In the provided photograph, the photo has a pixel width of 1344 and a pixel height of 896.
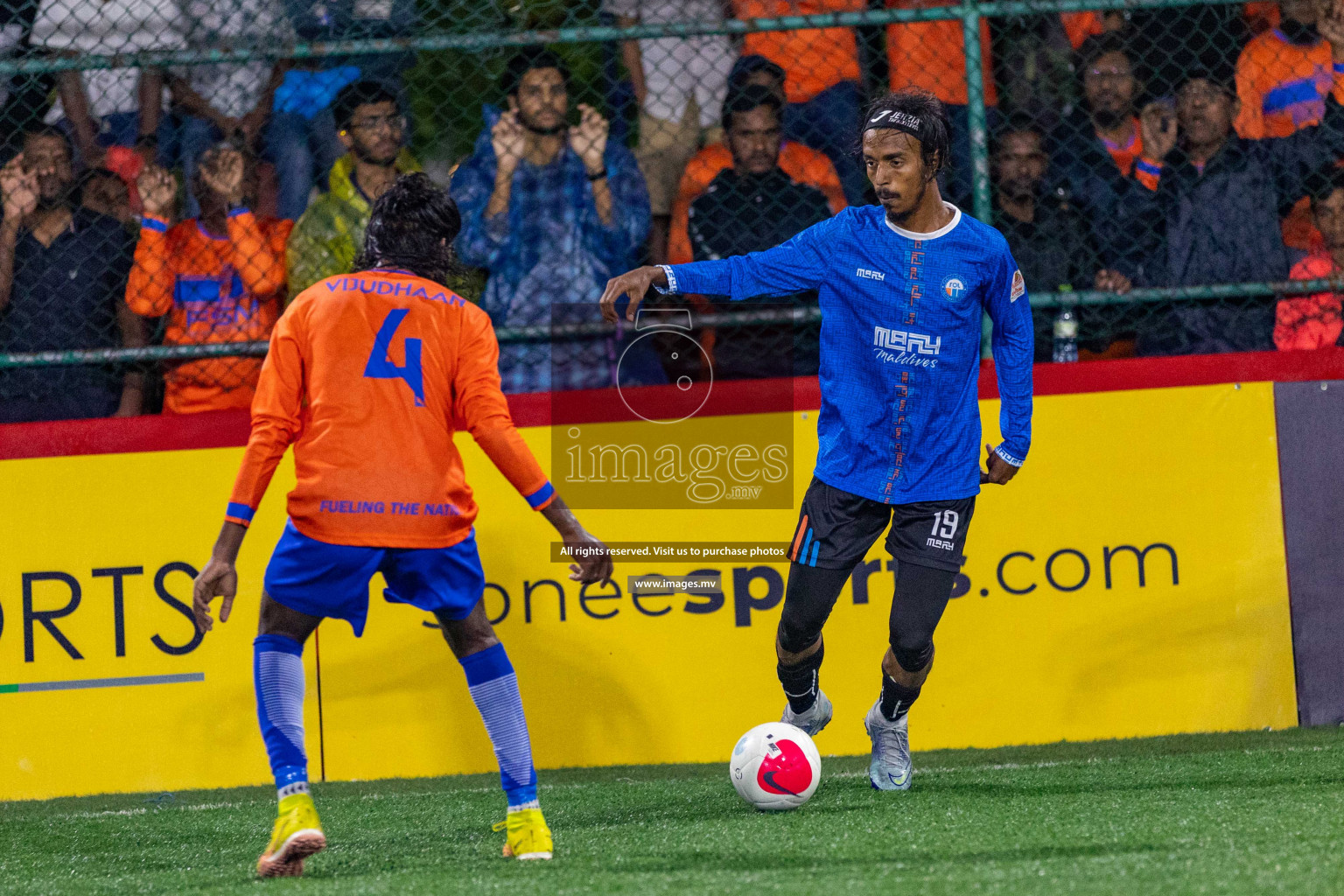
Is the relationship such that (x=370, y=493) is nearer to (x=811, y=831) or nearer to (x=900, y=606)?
(x=811, y=831)

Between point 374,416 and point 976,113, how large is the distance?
3322mm

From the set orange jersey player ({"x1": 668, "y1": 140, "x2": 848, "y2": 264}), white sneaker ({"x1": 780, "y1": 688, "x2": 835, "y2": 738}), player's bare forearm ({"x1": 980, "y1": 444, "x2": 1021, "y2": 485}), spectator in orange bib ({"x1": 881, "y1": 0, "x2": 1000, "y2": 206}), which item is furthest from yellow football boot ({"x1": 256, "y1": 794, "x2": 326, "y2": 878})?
spectator in orange bib ({"x1": 881, "y1": 0, "x2": 1000, "y2": 206})

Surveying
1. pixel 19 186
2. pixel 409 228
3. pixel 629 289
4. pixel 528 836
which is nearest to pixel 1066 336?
pixel 629 289

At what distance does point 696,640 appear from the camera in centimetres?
569

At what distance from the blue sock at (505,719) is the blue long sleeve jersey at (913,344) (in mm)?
1439

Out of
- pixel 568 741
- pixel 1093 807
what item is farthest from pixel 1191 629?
pixel 568 741

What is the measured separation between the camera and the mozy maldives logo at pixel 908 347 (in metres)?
4.53

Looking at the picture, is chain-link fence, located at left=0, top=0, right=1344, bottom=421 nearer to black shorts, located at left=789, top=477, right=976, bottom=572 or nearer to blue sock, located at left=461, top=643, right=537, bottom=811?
black shorts, located at left=789, top=477, right=976, bottom=572

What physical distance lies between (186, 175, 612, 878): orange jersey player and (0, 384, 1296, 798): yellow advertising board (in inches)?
82.2

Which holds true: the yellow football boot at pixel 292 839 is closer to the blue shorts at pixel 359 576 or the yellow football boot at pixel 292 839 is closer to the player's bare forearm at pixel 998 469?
the blue shorts at pixel 359 576

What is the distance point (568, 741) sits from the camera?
5.71 meters

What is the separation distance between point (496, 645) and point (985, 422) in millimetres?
2758

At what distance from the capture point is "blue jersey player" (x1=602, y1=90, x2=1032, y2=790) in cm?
450

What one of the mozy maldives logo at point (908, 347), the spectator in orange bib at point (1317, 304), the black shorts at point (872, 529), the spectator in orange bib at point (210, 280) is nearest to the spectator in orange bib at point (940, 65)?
the spectator in orange bib at point (1317, 304)
